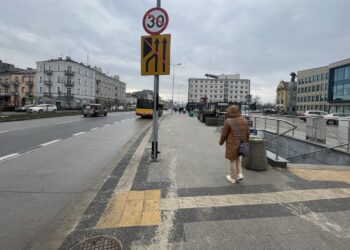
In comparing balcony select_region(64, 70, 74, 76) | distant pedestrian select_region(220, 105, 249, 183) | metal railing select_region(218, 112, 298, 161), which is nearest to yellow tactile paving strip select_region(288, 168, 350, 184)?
metal railing select_region(218, 112, 298, 161)

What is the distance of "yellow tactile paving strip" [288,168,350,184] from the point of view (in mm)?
5449

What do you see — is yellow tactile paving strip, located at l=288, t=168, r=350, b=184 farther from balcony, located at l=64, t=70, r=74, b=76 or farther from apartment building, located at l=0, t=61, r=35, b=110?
apartment building, located at l=0, t=61, r=35, b=110

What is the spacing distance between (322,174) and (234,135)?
2652mm

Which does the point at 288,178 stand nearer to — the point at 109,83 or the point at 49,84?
the point at 49,84

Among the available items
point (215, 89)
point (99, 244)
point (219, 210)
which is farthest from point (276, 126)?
point (215, 89)

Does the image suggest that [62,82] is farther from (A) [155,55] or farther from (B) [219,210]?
(B) [219,210]

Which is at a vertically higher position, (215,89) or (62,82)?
(215,89)

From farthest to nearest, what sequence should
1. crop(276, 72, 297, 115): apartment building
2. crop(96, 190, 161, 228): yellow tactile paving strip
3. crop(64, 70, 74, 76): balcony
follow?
crop(276, 72, 297, 115): apartment building, crop(64, 70, 74, 76): balcony, crop(96, 190, 161, 228): yellow tactile paving strip

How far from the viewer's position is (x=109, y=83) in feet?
359

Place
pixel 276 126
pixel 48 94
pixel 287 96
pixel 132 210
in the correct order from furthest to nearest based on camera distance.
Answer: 1. pixel 287 96
2. pixel 48 94
3. pixel 276 126
4. pixel 132 210

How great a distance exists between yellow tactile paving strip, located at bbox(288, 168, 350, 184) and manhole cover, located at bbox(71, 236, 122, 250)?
4.47 meters

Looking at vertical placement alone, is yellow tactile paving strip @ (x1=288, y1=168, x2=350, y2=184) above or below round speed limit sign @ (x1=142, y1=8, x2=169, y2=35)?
below

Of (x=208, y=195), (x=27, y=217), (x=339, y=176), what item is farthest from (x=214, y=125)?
(x=27, y=217)

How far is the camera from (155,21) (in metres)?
6.29
